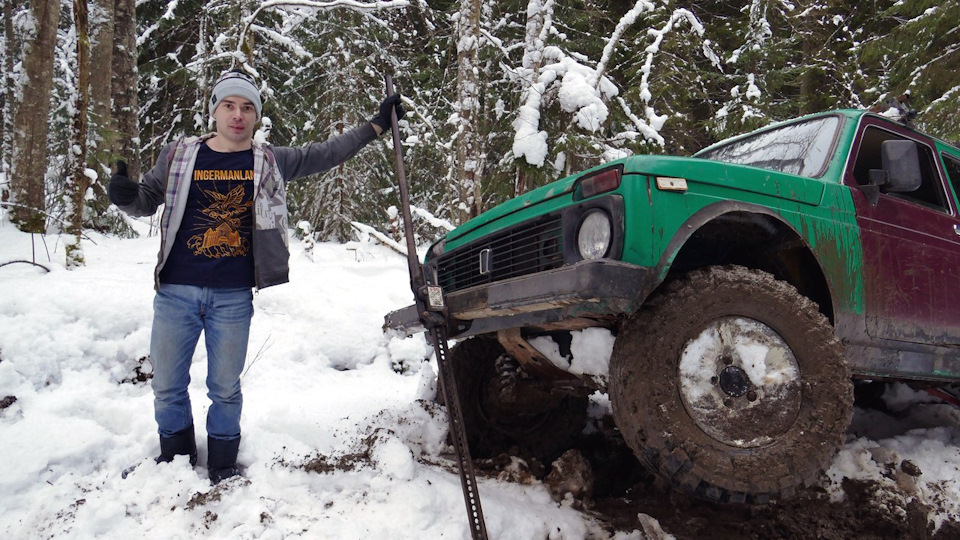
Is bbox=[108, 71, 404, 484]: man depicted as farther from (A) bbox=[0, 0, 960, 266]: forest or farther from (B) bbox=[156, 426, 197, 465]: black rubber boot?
(A) bbox=[0, 0, 960, 266]: forest

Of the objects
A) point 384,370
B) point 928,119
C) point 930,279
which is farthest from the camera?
point 928,119

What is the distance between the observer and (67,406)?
322cm

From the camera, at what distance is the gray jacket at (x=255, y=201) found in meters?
2.61

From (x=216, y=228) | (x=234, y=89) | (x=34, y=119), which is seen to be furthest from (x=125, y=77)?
(x=216, y=228)

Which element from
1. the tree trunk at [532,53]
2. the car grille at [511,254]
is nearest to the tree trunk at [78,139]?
the car grille at [511,254]

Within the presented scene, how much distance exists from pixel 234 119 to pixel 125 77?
24.0ft

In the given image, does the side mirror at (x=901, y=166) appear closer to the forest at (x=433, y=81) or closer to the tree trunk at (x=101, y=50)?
the forest at (x=433, y=81)

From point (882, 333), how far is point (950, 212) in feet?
3.93

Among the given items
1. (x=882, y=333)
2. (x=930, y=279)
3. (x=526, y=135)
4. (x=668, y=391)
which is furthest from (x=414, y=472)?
(x=526, y=135)

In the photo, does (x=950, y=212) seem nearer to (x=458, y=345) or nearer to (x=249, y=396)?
(x=458, y=345)

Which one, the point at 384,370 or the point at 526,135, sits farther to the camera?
the point at 526,135

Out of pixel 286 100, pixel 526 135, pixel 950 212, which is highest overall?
pixel 286 100

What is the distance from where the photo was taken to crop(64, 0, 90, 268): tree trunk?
4.88 meters

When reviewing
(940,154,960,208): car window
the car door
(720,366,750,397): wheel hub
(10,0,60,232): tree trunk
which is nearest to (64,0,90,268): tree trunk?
(10,0,60,232): tree trunk
